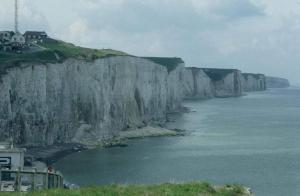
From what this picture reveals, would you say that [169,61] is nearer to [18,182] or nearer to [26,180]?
[26,180]

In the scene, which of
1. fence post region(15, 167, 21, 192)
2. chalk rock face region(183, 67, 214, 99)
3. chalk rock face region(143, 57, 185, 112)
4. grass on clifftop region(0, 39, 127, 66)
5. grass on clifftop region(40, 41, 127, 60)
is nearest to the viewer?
fence post region(15, 167, 21, 192)

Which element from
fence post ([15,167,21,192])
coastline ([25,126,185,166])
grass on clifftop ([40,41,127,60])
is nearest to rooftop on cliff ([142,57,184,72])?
coastline ([25,126,185,166])

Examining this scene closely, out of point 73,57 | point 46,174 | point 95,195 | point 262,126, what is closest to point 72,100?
point 73,57

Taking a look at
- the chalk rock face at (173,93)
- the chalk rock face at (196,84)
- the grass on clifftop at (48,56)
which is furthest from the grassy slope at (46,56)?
the chalk rock face at (196,84)

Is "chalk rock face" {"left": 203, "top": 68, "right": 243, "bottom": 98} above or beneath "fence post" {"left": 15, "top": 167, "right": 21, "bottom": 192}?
above

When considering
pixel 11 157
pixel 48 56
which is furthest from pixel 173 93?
pixel 11 157

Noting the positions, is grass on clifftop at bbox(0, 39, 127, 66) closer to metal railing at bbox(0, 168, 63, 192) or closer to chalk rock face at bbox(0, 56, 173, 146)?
chalk rock face at bbox(0, 56, 173, 146)
